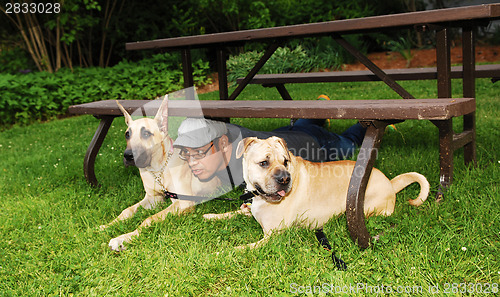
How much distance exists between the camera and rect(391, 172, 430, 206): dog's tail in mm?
2949

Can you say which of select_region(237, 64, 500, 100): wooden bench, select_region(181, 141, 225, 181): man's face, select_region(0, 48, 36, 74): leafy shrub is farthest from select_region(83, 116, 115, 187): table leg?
select_region(0, 48, 36, 74): leafy shrub

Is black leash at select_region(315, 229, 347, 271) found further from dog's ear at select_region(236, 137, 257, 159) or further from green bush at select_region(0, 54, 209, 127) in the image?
green bush at select_region(0, 54, 209, 127)

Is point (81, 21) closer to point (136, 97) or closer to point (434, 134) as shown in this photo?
point (136, 97)

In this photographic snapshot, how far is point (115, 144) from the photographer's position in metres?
5.78

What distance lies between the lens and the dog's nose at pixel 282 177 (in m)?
2.51

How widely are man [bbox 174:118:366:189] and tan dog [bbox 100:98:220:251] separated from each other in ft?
0.43

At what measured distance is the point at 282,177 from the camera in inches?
98.9

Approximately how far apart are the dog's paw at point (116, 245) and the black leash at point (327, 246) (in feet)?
4.50

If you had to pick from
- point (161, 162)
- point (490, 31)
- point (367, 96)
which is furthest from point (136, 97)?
point (490, 31)

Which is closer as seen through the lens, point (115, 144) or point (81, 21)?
point (115, 144)

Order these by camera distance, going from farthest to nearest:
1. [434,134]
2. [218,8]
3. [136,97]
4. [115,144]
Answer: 1. [218,8]
2. [136,97]
3. [115,144]
4. [434,134]

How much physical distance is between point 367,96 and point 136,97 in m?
5.32

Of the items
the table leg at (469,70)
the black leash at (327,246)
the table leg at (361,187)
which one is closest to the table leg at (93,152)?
the black leash at (327,246)

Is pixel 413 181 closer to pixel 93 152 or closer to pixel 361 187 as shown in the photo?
pixel 361 187
